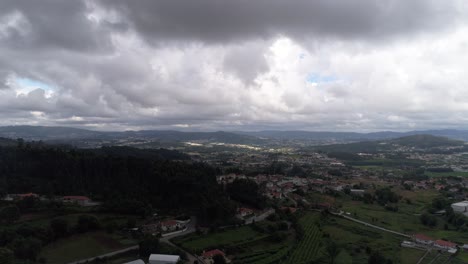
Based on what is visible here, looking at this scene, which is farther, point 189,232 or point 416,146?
point 416,146

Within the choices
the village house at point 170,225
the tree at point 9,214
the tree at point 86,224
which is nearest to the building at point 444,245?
the village house at point 170,225

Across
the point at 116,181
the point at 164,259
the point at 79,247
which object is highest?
the point at 116,181

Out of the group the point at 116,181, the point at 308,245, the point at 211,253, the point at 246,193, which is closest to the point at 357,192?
the point at 246,193

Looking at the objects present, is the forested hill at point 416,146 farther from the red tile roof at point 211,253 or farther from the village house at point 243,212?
the red tile roof at point 211,253

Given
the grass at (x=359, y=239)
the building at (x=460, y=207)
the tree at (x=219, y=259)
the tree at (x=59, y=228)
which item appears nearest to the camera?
the tree at (x=219, y=259)

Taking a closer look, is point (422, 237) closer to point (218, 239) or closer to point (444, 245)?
point (444, 245)

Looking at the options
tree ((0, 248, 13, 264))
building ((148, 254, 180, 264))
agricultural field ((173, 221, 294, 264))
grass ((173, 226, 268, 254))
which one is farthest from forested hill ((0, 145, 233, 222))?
tree ((0, 248, 13, 264))
